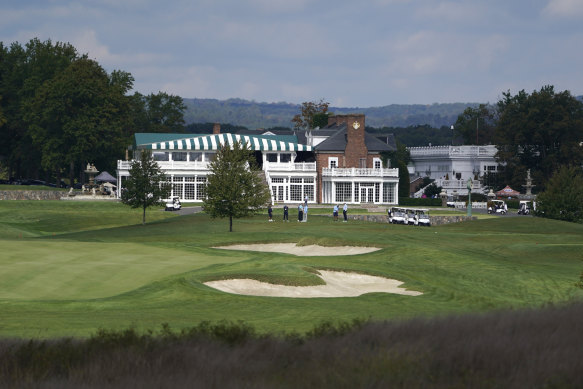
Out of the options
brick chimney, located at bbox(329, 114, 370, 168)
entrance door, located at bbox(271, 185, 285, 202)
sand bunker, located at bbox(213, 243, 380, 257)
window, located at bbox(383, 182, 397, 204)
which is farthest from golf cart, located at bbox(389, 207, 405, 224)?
brick chimney, located at bbox(329, 114, 370, 168)

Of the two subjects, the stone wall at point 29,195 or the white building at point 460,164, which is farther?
the white building at point 460,164

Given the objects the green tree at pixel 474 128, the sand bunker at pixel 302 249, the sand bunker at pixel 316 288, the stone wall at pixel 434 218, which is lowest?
the sand bunker at pixel 316 288

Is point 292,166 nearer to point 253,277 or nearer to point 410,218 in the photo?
point 410,218

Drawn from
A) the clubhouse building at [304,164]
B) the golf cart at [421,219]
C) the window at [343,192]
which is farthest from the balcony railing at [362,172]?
the golf cart at [421,219]

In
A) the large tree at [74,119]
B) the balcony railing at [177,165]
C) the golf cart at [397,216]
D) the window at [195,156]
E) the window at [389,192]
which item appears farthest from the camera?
the large tree at [74,119]

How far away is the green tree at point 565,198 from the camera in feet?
241

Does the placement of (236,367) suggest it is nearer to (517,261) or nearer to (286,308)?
(286,308)

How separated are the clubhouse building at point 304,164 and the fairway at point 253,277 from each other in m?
42.2

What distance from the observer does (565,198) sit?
7394 cm

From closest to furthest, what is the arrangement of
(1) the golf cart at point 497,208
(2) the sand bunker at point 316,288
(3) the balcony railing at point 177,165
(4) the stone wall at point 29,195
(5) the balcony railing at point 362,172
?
(2) the sand bunker at point 316,288 < (1) the golf cart at point 497,208 < (4) the stone wall at point 29,195 < (3) the balcony railing at point 177,165 < (5) the balcony railing at point 362,172

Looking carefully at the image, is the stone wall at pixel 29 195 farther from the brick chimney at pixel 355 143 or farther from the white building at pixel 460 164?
the white building at pixel 460 164

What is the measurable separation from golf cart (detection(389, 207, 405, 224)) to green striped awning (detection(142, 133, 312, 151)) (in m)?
33.0

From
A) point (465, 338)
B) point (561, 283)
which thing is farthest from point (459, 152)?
point (465, 338)

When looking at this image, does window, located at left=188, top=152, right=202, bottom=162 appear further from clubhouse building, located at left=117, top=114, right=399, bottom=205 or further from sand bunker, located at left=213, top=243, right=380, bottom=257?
sand bunker, located at left=213, top=243, right=380, bottom=257
